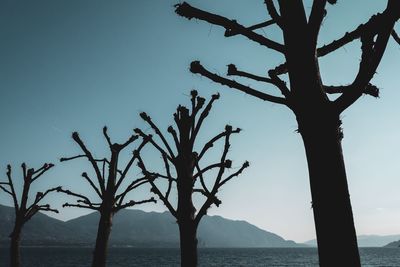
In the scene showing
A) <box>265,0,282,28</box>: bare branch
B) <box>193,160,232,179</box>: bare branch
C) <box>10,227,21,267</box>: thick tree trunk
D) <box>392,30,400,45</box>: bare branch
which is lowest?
<box>10,227,21,267</box>: thick tree trunk

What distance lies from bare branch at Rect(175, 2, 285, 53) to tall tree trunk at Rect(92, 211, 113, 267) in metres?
5.77

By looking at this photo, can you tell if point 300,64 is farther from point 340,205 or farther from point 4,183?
point 4,183

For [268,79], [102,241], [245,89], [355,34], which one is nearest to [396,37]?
[355,34]

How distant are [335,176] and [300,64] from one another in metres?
1.05

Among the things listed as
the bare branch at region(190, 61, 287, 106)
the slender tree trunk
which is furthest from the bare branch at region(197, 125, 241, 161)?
the slender tree trunk

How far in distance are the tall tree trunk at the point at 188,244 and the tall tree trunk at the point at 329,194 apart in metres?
A: 3.09

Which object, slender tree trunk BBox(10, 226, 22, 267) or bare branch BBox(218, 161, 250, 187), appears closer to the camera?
bare branch BBox(218, 161, 250, 187)

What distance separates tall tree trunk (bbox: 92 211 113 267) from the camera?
7227mm

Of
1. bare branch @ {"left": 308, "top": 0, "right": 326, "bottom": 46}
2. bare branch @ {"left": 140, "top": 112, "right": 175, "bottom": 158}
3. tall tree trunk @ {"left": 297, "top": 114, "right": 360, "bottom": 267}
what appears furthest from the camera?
bare branch @ {"left": 140, "top": 112, "right": 175, "bottom": 158}

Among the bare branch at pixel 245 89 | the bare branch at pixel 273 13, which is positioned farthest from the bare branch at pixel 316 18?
the bare branch at pixel 245 89

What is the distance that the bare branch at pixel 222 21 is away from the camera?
9.73 ft

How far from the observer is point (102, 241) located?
741 centimetres

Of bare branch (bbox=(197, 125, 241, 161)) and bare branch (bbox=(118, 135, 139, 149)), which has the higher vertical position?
bare branch (bbox=(118, 135, 139, 149))

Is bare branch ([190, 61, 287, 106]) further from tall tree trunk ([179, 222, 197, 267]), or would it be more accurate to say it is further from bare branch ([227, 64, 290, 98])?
tall tree trunk ([179, 222, 197, 267])
